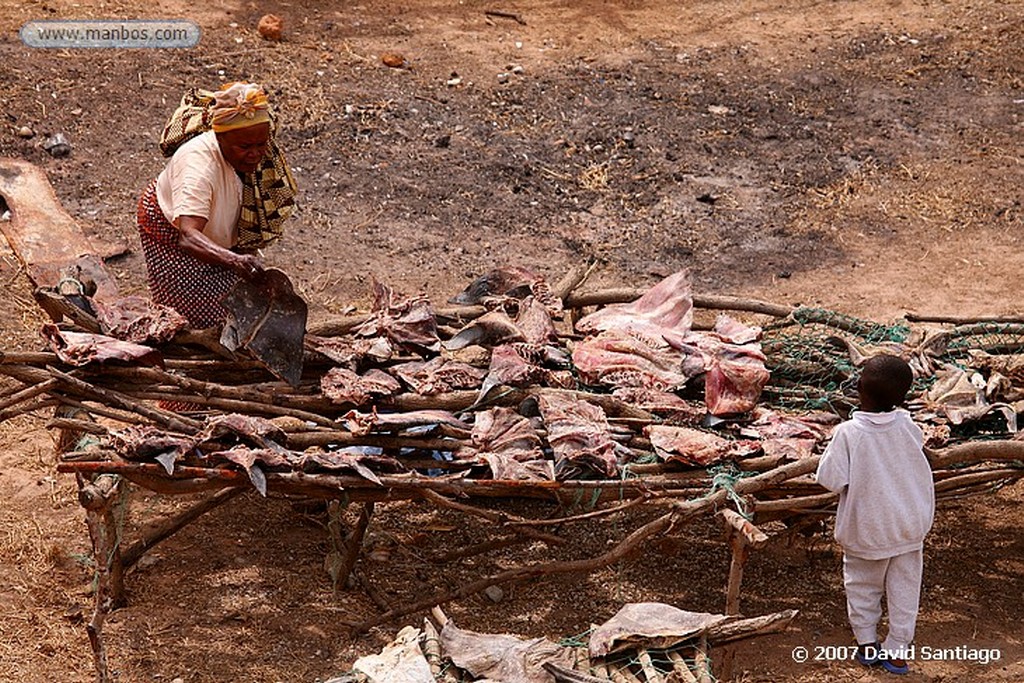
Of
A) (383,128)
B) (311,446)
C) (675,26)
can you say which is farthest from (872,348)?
(675,26)

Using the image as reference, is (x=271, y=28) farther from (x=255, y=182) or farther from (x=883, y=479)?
(x=883, y=479)

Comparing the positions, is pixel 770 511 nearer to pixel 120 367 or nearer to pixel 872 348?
pixel 872 348

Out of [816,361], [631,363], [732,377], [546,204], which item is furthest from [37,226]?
[816,361]

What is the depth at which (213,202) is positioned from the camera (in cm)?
536

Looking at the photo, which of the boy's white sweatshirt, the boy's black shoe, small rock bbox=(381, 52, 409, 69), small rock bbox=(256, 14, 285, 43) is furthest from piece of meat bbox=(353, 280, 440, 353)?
small rock bbox=(256, 14, 285, 43)

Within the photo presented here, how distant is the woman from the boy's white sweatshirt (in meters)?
2.17

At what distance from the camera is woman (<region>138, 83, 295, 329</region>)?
17.1 feet

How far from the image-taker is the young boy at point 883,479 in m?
4.50

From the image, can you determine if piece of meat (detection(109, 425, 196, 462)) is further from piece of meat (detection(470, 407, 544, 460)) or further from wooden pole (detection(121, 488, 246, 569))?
piece of meat (detection(470, 407, 544, 460))

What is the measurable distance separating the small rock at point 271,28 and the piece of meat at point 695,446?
247 inches

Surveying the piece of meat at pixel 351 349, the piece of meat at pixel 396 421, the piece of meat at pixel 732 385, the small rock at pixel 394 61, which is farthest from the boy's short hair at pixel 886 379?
the small rock at pixel 394 61

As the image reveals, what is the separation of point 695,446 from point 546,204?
13.9ft

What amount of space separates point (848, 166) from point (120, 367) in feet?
19.4

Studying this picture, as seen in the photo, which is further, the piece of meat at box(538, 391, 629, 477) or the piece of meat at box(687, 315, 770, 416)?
the piece of meat at box(687, 315, 770, 416)
